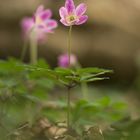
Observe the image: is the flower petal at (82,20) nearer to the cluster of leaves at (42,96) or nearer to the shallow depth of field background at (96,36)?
the cluster of leaves at (42,96)

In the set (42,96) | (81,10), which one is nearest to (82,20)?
(81,10)

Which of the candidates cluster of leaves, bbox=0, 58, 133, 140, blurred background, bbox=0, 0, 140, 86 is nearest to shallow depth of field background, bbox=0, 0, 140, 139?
blurred background, bbox=0, 0, 140, 86

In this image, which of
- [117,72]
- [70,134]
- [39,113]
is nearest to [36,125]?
[70,134]

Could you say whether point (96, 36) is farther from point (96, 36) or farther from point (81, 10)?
point (81, 10)

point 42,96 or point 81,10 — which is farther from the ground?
point 81,10

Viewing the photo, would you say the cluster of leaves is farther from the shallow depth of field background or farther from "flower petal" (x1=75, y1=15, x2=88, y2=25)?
the shallow depth of field background

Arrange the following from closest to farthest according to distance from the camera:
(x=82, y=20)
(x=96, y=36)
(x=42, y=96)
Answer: (x=82, y=20) → (x=42, y=96) → (x=96, y=36)

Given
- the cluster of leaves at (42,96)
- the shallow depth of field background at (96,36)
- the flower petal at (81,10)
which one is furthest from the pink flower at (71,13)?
the shallow depth of field background at (96,36)

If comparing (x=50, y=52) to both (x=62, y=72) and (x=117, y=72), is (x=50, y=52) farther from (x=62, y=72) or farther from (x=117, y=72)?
(x=62, y=72)
